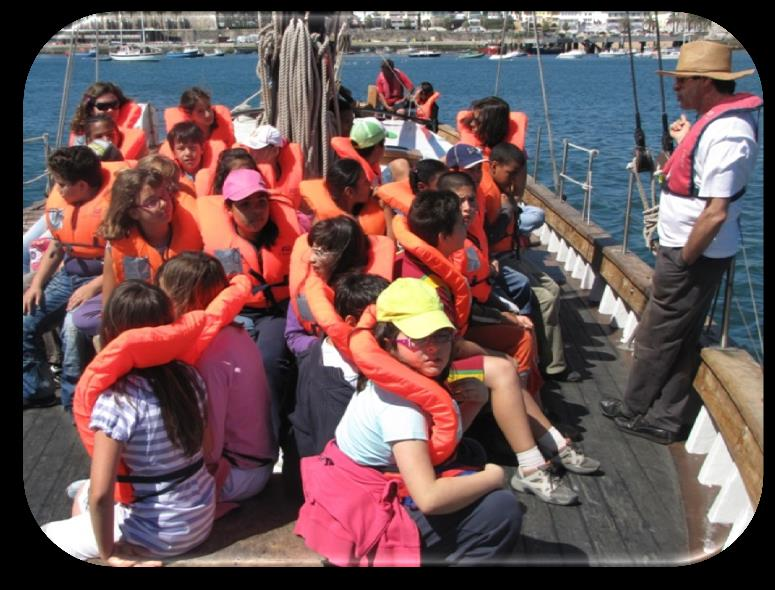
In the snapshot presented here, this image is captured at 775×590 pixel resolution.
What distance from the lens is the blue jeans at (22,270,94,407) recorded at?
12.0 ft

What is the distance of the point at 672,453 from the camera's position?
3432 mm

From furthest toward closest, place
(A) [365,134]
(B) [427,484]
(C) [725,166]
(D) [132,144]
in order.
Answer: (D) [132,144] → (A) [365,134] → (C) [725,166] → (B) [427,484]

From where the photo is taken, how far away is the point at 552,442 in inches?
127

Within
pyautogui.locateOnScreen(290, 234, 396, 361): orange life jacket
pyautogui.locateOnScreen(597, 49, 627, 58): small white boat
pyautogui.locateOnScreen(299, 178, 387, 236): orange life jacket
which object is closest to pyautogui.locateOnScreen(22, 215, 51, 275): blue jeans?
pyautogui.locateOnScreen(299, 178, 387, 236): orange life jacket

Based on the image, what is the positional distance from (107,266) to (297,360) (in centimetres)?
104

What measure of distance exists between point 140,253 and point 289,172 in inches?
42.6

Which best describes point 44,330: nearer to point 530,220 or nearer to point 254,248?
point 254,248

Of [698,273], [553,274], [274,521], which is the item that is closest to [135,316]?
[274,521]

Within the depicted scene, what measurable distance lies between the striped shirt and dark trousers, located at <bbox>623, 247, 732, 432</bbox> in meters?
2.10

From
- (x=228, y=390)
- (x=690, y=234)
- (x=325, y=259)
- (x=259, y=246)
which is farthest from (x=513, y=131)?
(x=228, y=390)

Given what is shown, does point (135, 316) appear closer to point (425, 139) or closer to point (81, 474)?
point (81, 474)

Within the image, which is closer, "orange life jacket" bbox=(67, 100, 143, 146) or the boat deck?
the boat deck

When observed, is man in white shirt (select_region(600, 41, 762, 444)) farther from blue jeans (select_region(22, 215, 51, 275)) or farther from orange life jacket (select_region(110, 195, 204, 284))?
blue jeans (select_region(22, 215, 51, 275))

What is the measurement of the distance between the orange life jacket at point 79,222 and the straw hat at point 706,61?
2.83 m
